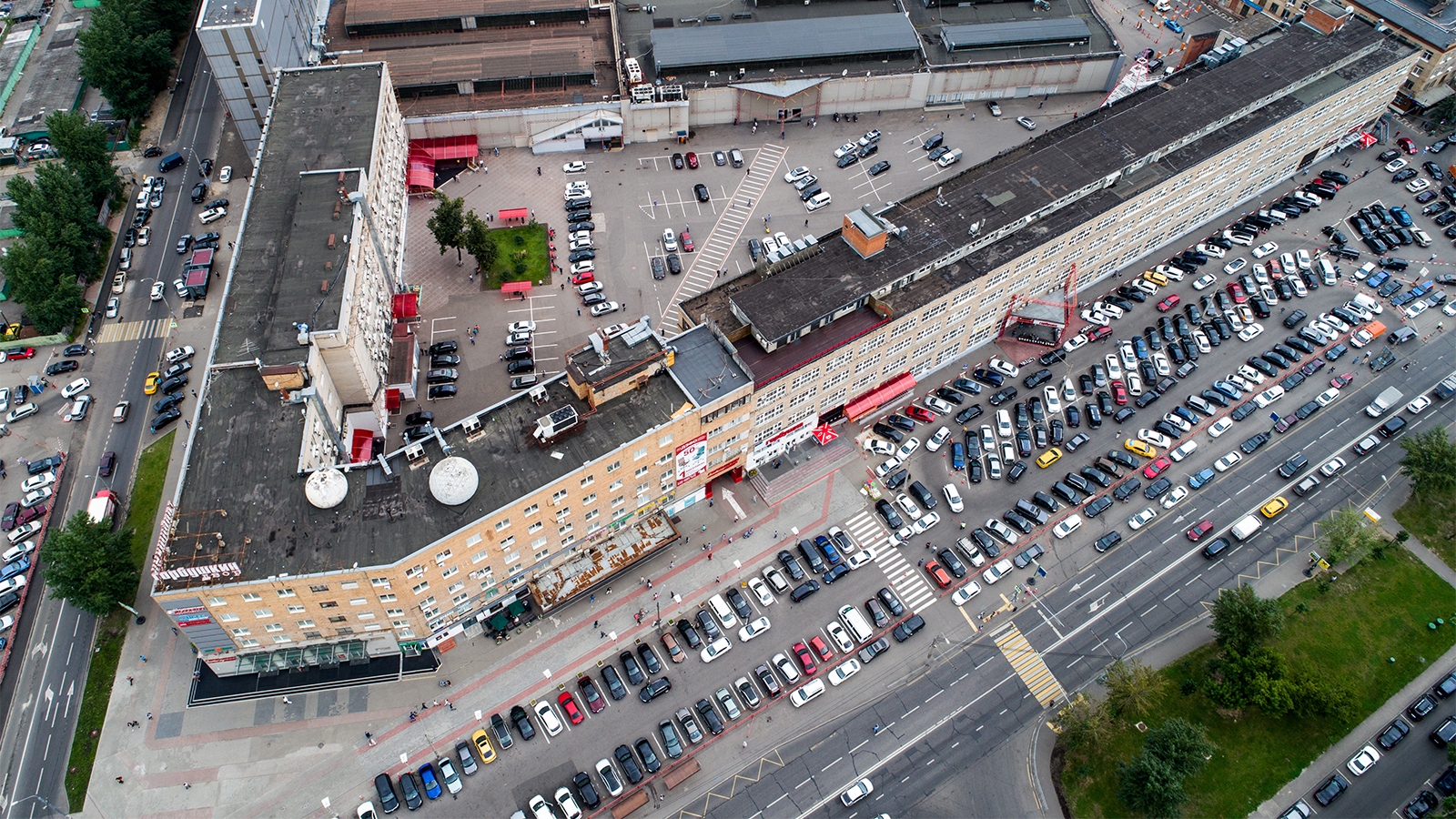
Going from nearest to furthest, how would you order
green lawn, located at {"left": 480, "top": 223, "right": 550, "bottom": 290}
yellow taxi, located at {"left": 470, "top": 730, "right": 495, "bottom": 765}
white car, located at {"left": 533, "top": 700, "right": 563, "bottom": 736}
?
yellow taxi, located at {"left": 470, "top": 730, "right": 495, "bottom": 765} < white car, located at {"left": 533, "top": 700, "right": 563, "bottom": 736} < green lawn, located at {"left": 480, "top": 223, "right": 550, "bottom": 290}

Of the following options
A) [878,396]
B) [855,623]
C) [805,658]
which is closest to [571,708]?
[805,658]

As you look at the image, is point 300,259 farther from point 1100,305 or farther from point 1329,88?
point 1329,88

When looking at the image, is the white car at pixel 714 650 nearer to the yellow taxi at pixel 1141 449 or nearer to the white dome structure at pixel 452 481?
the white dome structure at pixel 452 481

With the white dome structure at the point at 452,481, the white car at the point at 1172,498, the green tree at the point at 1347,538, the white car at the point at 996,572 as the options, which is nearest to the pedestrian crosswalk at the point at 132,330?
the white dome structure at the point at 452,481

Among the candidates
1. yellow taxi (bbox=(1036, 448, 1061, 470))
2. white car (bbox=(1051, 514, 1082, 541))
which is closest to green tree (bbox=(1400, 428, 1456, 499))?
white car (bbox=(1051, 514, 1082, 541))

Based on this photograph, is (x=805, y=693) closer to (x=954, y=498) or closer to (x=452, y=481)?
(x=954, y=498)

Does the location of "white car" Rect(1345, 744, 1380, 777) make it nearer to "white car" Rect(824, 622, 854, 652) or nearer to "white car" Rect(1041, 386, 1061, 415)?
"white car" Rect(1041, 386, 1061, 415)

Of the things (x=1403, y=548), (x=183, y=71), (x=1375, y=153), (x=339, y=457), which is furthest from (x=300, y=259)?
(x=1375, y=153)
